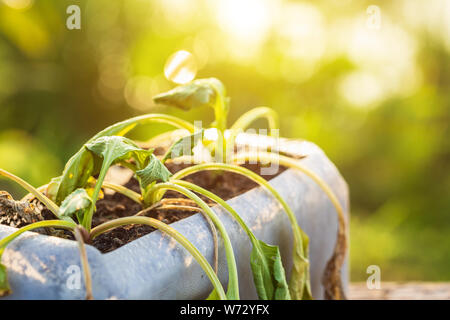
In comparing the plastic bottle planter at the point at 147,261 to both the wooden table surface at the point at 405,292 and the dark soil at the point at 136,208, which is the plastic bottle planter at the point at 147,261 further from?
the wooden table surface at the point at 405,292

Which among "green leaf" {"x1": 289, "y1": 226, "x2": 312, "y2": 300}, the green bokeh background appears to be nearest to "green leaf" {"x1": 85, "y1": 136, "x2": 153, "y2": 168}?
"green leaf" {"x1": 289, "y1": 226, "x2": 312, "y2": 300}

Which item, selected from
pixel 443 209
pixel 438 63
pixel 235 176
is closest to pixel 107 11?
pixel 438 63

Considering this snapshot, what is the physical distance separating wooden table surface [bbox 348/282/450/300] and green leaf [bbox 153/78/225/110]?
0.55 m

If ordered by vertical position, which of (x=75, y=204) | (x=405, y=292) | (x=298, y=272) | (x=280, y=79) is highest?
(x=280, y=79)

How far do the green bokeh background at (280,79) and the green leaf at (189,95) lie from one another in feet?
5.54

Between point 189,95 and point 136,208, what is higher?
point 189,95

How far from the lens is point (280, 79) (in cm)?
261

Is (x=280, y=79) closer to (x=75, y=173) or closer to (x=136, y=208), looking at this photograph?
(x=136, y=208)

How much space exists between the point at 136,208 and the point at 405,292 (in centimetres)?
67

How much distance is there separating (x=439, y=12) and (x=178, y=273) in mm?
2637

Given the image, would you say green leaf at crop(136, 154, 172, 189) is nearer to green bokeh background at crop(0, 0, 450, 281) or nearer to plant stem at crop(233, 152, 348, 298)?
plant stem at crop(233, 152, 348, 298)

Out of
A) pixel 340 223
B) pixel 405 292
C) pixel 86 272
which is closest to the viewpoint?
pixel 86 272

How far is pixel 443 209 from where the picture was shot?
7.84 ft

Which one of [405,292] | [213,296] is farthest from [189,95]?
[405,292]
